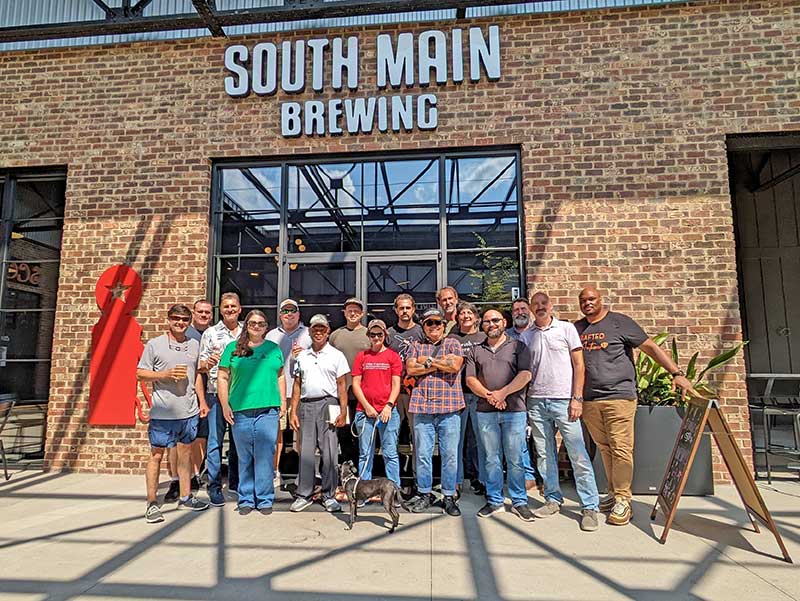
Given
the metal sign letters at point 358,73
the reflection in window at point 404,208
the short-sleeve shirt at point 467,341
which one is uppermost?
the metal sign letters at point 358,73

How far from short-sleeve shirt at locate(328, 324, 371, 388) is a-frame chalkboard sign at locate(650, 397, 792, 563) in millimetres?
2753

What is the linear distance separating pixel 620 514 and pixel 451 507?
4.26 ft

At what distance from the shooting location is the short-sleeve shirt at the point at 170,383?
167 inches

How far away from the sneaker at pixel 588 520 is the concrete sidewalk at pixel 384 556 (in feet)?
0.21

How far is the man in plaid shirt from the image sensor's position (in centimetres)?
430

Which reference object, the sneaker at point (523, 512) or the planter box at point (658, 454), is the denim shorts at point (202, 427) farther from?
the planter box at point (658, 454)

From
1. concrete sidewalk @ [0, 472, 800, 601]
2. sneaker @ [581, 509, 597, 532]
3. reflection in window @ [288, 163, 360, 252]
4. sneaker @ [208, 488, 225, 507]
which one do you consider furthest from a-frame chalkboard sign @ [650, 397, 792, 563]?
reflection in window @ [288, 163, 360, 252]

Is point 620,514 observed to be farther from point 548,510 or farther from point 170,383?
point 170,383

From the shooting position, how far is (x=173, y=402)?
4.26 meters

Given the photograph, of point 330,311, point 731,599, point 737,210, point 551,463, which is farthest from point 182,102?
point 737,210

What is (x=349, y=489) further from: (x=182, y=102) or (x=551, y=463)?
(x=182, y=102)

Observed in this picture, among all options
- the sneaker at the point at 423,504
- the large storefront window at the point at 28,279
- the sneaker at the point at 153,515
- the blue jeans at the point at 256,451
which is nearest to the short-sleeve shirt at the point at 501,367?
the sneaker at the point at 423,504

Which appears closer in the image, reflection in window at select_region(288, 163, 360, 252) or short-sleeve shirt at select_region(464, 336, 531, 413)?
short-sleeve shirt at select_region(464, 336, 531, 413)

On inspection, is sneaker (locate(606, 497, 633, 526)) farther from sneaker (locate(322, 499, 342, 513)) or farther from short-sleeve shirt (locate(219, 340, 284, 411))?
short-sleeve shirt (locate(219, 340, 284, 411))
